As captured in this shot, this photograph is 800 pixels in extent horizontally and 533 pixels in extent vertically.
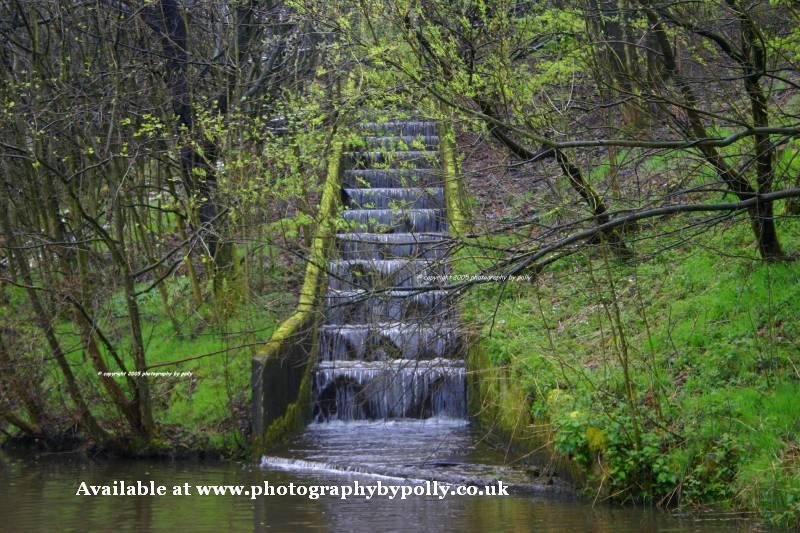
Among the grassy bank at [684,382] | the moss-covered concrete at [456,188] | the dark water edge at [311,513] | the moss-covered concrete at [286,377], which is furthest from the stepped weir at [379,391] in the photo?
the grassy bank at [684,382]

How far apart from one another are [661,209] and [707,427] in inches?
76.7

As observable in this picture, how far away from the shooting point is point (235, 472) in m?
11.3

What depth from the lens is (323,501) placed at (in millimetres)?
9102

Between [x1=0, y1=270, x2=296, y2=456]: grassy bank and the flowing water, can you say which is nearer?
the flowing water

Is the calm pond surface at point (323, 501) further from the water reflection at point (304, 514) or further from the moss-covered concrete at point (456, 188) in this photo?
the moss-covered concrete at point (456, 188)

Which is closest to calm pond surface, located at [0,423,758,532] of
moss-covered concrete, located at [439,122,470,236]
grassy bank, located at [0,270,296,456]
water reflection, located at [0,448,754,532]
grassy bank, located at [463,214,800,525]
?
water reflection, located at [0,448,754,532]

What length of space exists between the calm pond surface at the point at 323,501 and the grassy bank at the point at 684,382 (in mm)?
363

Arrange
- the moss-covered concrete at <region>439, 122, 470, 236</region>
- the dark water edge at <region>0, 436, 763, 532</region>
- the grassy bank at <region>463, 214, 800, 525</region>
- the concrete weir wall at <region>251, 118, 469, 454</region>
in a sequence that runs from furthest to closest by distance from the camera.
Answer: the concrete weir wall at <region>251, 118, 469, 454</region>, the moss-covered concrete at <region>439, 122, 470, 236</region>, the grassy bank at <region>463, 214, 800, 525</region>, the dark water edge at <region>0, 436, 763, 532</region>

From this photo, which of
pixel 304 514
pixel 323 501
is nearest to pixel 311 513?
pixel 304 514

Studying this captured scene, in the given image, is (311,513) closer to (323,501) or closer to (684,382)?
(323,501)

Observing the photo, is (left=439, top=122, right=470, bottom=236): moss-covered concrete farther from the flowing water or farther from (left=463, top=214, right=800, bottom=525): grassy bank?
(left=463, top=214, right=800, bottom=525): grassy bank

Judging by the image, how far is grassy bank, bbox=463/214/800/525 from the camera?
320 inches

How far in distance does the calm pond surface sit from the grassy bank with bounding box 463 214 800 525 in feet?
1.19

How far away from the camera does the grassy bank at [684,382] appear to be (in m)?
8.12
